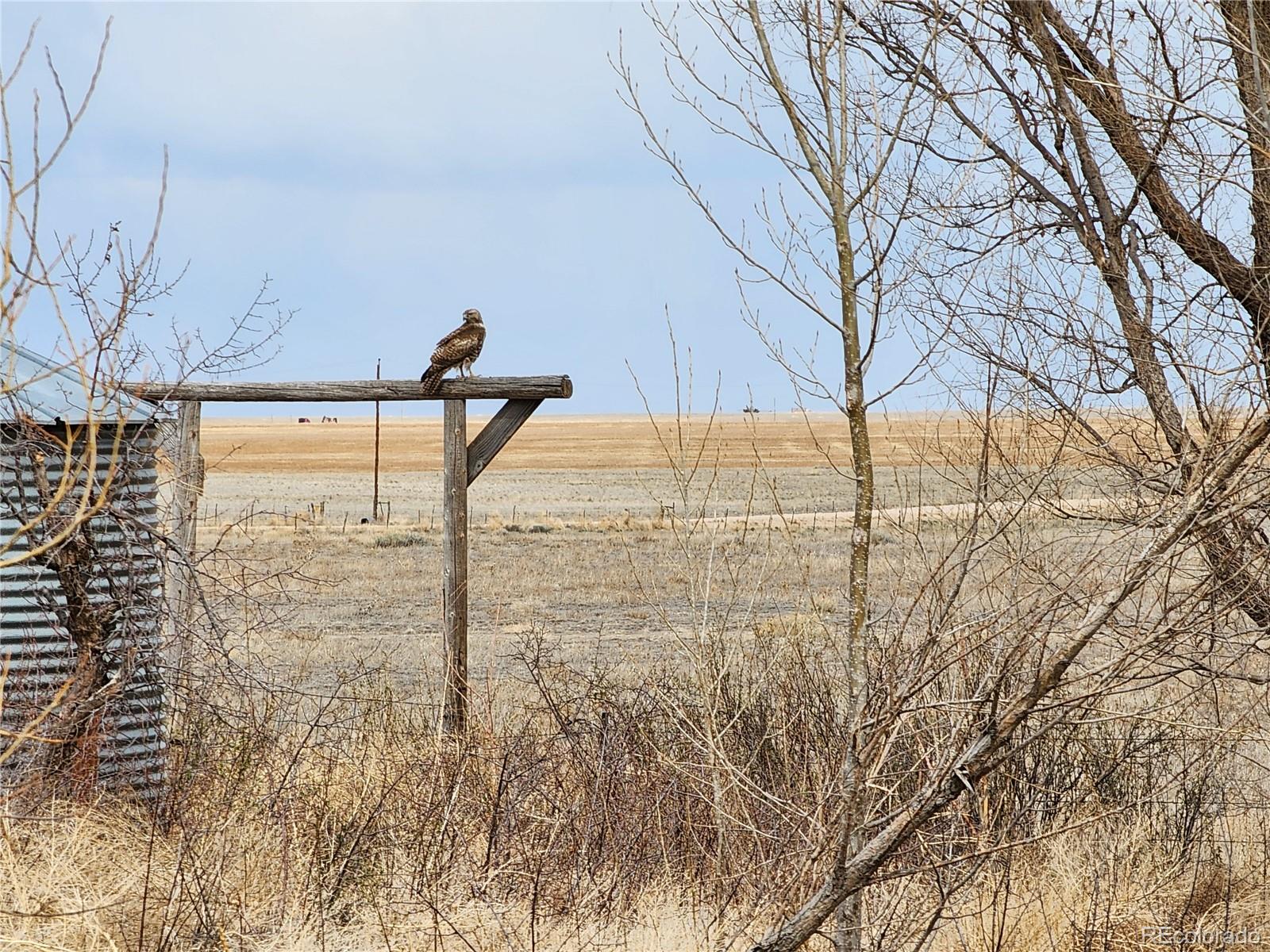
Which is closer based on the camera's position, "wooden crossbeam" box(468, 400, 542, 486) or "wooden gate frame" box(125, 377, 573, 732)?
"wooden gate frame" box(125, 377, 573, 732)

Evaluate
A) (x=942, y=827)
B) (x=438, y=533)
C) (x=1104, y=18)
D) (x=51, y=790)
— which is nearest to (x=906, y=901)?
(x=942, y=827)

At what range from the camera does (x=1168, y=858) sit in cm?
484

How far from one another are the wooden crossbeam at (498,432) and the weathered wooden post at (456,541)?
0.15 ft

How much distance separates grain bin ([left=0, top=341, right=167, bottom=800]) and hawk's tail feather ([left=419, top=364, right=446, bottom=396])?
130 centimetres

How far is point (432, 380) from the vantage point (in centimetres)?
596

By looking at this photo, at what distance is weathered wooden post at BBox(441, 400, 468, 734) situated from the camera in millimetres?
5953

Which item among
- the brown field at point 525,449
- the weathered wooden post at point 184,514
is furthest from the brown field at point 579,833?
the brown field at point 525,449

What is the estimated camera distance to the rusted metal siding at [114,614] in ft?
16.0

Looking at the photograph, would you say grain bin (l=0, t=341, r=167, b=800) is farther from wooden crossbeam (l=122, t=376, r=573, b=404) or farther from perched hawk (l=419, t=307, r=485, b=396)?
perched hawk (l=419, t=307, r=485, b=396)

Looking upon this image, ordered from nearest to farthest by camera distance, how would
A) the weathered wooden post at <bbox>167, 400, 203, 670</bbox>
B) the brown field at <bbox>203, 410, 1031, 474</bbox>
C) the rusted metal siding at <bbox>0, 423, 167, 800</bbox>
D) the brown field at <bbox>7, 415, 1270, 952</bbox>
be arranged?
the brown field at <bbox>7, 415, 1270, 952</bbox> < the rusted metal siding at <bbox>0, 423, 167, 800</bbox> < the weathered wooden post at <bbox>167, 400, 203, 670</bbox> < the brown field at <bbox>203, 410, 1031, 474</bbox>

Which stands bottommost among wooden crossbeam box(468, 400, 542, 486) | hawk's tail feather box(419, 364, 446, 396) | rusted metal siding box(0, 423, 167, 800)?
rusted metal siding box(0, 423, 167, 800)

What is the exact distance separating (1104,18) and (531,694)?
5.32 meters

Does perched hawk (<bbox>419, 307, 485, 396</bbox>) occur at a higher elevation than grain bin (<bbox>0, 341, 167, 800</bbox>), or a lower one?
higher

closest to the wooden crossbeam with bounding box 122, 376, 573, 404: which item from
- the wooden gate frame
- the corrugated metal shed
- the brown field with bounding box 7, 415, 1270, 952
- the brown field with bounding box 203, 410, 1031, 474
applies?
the wooden gate frame
